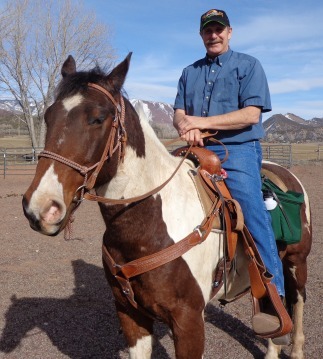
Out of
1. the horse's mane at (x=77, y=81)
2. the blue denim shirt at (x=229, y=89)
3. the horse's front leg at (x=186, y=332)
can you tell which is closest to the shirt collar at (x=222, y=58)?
the blue denim shirt at (x=229, y=89)

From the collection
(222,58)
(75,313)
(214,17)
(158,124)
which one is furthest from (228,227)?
(158,124)

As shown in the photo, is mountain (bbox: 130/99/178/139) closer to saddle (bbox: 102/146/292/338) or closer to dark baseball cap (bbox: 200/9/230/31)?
saddle (bbox: 102/146/292/338)

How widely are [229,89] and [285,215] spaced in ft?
4.00

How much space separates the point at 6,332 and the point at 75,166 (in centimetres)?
335

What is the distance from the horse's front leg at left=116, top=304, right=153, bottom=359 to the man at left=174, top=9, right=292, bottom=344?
1.02 m

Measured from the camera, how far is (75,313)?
5.31 meters

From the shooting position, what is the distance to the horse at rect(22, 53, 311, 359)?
2168mm

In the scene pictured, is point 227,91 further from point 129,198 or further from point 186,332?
point 186,332

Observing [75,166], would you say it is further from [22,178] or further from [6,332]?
[22,178]

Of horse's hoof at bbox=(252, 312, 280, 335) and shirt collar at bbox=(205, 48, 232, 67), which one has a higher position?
shirt collar at bbox=(205, 48, 232, 67)

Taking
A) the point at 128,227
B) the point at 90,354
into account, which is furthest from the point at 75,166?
the point at 90,354

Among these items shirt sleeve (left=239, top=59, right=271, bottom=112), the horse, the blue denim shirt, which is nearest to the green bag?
the horse

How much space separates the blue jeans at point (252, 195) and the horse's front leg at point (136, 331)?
1.02 m

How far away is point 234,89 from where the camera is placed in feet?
10.7
